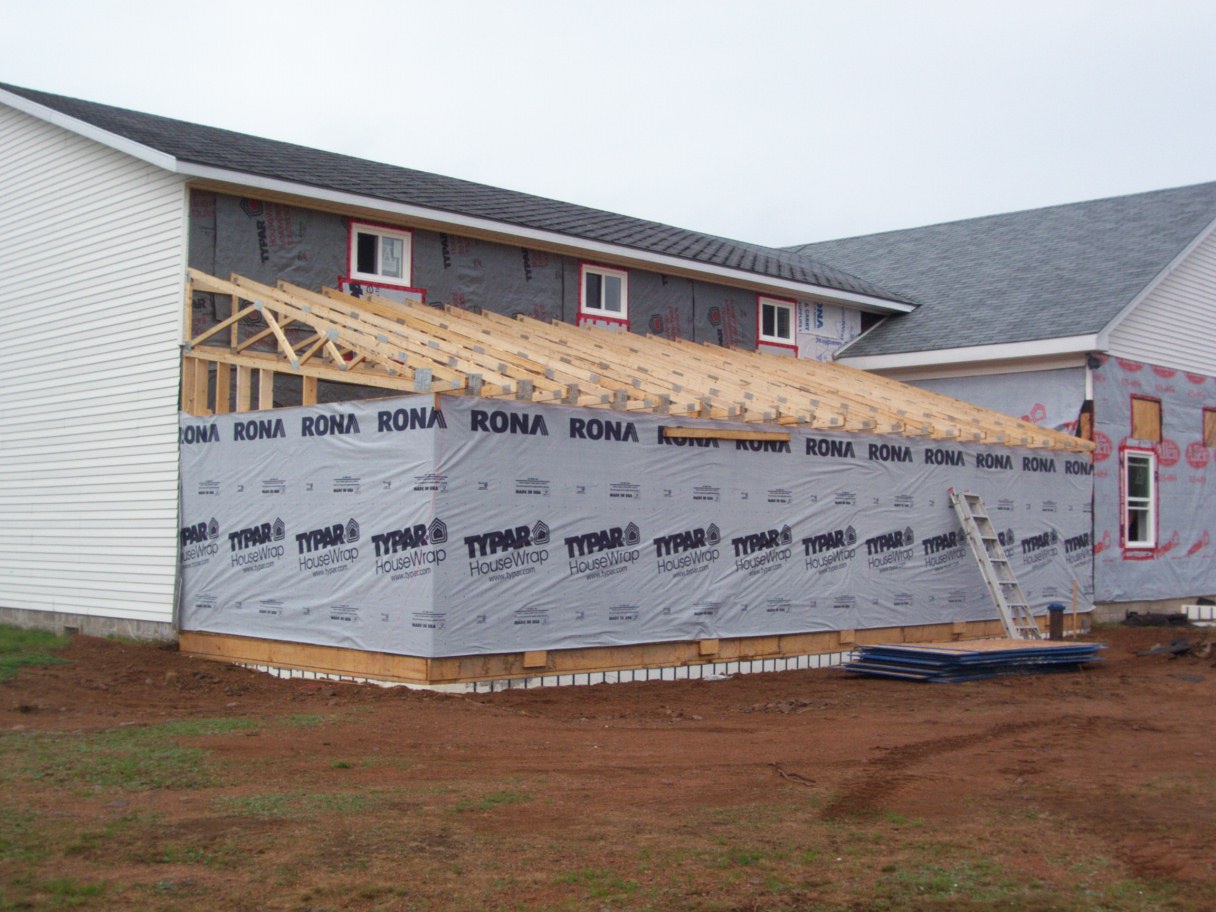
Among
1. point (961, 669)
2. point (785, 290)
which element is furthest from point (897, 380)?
point (961, 669)

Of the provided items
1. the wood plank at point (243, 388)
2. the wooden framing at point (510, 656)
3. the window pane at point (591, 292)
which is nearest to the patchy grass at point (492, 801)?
the wooden framing at point (510, 656)

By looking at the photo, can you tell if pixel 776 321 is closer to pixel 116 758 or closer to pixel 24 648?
pixel 24 648

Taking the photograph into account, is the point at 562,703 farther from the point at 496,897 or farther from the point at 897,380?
the point at 897,380

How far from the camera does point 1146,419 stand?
819 inches

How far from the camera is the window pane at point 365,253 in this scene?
1602 centimetres

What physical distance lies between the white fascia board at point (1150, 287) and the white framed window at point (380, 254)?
10.4 metres

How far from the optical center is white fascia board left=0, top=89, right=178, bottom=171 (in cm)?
1398

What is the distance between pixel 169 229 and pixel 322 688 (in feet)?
19.5

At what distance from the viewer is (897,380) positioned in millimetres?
22266

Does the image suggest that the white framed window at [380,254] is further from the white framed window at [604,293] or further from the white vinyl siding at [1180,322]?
the white vinyl siding at [1180,322]

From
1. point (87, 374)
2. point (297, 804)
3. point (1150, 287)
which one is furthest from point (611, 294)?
point (297, 804)

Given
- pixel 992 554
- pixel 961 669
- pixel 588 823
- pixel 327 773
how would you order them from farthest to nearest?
pixel 992 554
pixel 961 669
pixel 327 773
pixel 588 823

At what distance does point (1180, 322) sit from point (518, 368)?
1401 cm

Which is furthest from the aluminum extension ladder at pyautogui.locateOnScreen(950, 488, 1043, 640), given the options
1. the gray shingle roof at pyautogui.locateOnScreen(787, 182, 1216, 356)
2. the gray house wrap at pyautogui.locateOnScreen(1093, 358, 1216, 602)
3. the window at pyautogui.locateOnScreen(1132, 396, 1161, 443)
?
the window at pyautogui.locateOnScreen(1132, 396, 1161, 443)
